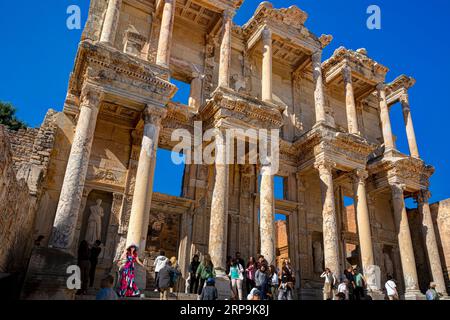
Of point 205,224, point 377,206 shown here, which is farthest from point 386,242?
point 205,224

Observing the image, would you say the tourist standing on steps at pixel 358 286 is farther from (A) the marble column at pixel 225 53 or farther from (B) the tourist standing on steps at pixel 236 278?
(A) the marble column at pixel 225 53

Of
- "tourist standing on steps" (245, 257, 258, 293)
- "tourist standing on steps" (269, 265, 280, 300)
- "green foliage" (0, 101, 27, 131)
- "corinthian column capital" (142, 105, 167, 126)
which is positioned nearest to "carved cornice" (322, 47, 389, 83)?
"corinthian column capital" (142, 105, 167, 126)

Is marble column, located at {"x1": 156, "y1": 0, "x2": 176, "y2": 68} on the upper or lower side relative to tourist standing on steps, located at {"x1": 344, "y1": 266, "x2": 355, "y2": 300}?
upper

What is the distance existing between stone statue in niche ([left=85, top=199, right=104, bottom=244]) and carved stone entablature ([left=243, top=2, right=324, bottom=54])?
1126cm

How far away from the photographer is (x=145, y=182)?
40.0 feet

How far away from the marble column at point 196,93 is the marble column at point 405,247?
35.1 feet

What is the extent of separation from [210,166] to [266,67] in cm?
533

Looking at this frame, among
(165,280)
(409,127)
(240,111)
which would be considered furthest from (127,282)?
(409,127)

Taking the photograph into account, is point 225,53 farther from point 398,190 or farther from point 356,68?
point 398,190

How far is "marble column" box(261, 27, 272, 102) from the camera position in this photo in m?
16.5

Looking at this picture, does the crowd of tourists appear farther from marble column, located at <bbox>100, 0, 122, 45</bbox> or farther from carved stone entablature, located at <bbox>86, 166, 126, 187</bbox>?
marble column, located at <bbox>100, 0, 122, 45</bbox>

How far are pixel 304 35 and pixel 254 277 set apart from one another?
43.6 feet

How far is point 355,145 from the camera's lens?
56.4 feet

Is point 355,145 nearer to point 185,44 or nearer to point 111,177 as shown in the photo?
point 185,44
